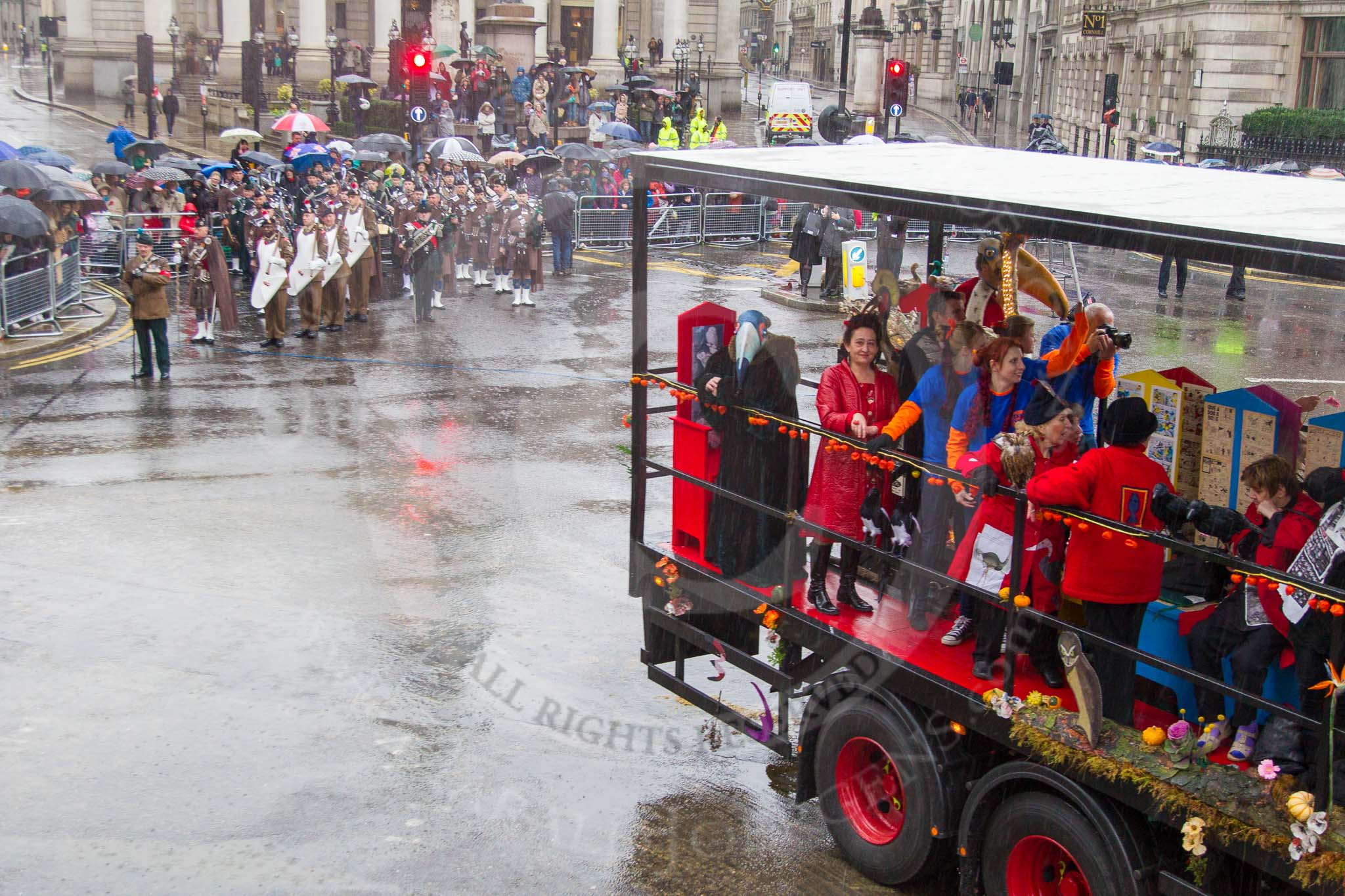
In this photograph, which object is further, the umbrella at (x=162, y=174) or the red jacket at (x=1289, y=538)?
the umbrella at (x=162, y=174)

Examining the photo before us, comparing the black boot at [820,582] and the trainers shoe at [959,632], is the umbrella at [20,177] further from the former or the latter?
the trainers shoe at [959,632]

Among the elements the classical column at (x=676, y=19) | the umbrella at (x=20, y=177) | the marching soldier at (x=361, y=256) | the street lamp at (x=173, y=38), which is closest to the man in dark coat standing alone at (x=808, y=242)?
the marching soldier at (x=361, y=256)

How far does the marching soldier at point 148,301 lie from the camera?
54.6ft

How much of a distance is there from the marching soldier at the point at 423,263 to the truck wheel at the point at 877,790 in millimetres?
15640

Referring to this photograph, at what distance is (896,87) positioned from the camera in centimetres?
3691

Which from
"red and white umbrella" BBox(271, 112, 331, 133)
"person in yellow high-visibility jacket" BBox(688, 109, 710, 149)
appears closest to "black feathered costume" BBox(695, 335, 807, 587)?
"red and white umbrella" BBox(271, 112, 331, 133)

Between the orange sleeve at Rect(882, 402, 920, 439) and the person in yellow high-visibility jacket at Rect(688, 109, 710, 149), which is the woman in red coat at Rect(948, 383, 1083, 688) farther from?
the person in yellow high-visibility jacket at Rect(688, 109, 710, 149)

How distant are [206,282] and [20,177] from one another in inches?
149

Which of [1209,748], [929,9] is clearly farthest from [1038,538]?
[929,9]

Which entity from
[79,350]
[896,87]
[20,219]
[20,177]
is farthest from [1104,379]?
[896,87]

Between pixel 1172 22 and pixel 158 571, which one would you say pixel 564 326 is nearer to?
pixel 158 571

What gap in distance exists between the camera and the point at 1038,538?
239 inches

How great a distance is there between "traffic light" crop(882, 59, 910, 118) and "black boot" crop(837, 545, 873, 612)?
3154 cm

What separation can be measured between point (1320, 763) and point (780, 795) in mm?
3568
